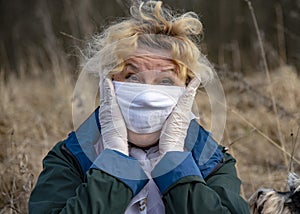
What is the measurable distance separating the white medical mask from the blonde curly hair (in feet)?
0.31

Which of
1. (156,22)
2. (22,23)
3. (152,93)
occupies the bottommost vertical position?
(22,23)

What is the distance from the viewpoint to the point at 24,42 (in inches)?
570

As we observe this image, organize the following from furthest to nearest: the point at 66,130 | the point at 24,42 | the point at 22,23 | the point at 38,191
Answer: the point at 22,23 → the point at 24,42 → the point at 66,130 → the point at 38,191

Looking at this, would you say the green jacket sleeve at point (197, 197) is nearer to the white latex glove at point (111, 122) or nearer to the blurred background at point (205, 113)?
the white latex glove at point (111, 122)

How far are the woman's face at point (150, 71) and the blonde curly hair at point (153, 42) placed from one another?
2 centimetres

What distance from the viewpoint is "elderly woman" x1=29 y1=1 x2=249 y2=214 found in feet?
8.18

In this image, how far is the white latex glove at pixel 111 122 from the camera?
2566 millimetres

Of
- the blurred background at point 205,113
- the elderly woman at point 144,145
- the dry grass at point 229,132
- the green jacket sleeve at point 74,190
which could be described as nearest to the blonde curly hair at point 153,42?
the elderly woman at point 144,145

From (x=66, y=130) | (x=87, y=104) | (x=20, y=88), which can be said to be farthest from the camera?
(x=20, y=88)

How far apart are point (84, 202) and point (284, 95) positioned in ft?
13.2

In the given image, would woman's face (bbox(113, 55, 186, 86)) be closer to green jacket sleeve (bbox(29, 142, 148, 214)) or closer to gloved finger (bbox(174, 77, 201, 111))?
gloved finger (bbox(174, 77, 201, 111))

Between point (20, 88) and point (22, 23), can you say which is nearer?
point (20, 88)

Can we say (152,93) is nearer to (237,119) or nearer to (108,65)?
(108,65)

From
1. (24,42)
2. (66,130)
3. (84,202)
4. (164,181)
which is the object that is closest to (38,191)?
(84,202)
